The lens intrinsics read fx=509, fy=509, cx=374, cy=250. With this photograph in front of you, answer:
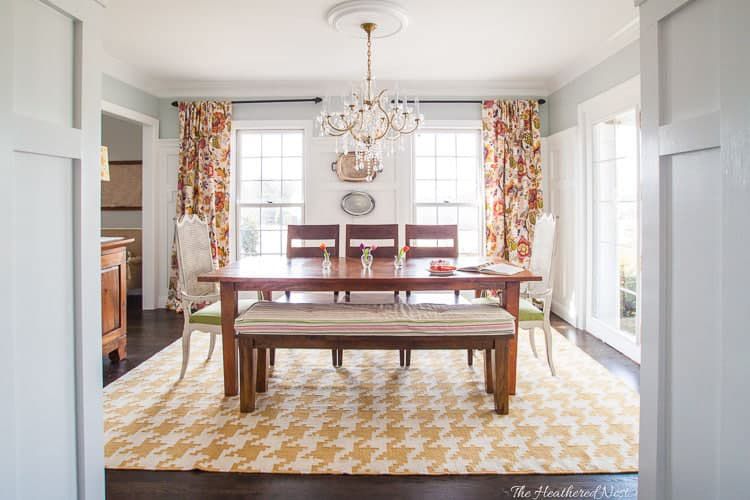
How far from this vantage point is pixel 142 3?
3.33 metres

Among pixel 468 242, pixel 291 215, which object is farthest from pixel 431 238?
pixel 291 215

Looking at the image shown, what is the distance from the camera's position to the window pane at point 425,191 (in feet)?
18.4

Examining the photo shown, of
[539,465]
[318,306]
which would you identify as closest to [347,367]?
[318,306]

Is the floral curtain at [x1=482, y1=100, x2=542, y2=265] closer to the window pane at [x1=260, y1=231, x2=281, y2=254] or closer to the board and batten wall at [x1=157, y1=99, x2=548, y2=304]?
the board and batten wall at [x1=157, y1=99, x2=548, y2=304]

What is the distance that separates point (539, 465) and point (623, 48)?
3.22 m

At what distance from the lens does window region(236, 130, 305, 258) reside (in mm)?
5617

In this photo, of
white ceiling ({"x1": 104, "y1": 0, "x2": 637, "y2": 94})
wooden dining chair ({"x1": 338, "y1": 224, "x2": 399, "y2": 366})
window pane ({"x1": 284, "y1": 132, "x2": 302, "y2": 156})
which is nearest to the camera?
white ceiling ({"x1": 104, "y1": 0, "x2": 637, "y2": 94})

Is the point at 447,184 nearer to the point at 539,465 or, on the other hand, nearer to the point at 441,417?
the point at 441,417

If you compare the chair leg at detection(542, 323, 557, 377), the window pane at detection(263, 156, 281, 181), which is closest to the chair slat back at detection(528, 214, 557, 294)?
the chair leg at detection(542, 323, 557, 377)

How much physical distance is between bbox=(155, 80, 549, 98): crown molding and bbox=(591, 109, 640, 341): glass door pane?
1285 millimetres
